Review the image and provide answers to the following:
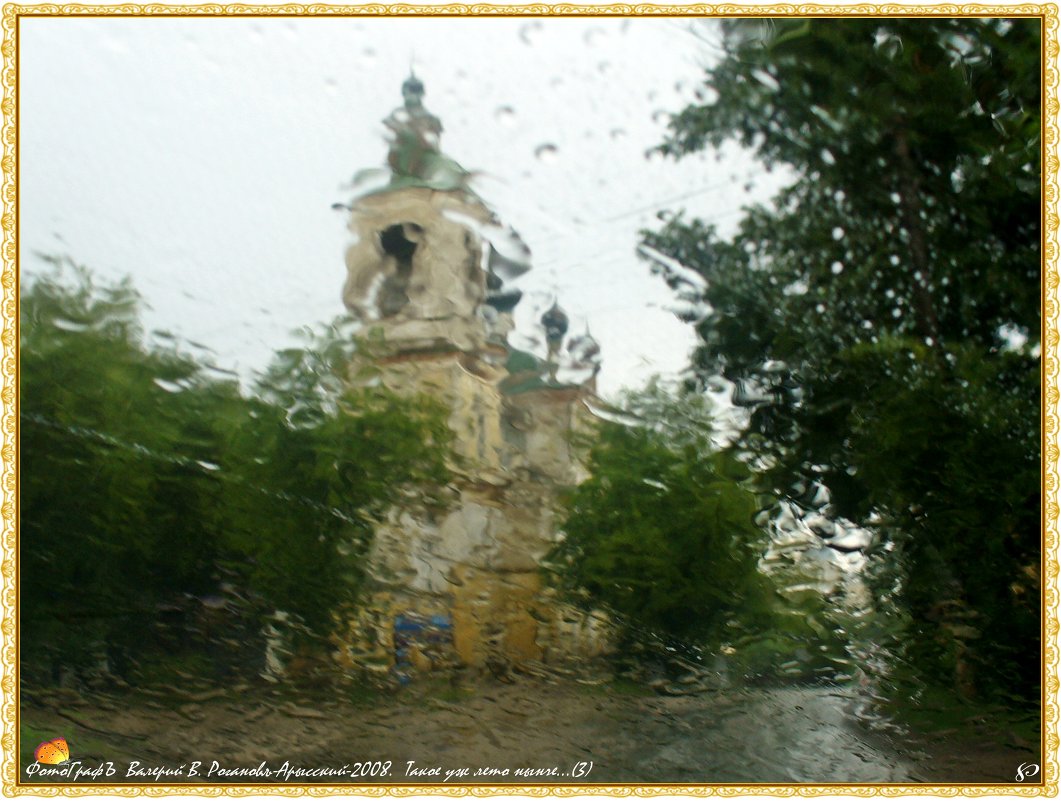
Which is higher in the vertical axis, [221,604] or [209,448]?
[209,448]

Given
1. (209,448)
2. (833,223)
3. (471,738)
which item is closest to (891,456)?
(833,223)

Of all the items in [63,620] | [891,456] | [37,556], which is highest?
[891,456]

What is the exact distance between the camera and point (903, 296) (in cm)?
172

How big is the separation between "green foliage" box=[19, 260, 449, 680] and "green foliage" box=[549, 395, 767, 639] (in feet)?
0.87

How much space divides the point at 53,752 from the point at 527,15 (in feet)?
4.70

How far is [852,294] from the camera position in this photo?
5.63ft

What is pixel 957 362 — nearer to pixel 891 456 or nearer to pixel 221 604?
pixel 891 456

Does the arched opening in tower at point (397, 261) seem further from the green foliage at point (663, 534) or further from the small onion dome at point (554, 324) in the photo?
the green foliage at point (663, 534)

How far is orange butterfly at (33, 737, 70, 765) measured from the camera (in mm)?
1688

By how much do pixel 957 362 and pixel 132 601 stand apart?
1407 millimetres

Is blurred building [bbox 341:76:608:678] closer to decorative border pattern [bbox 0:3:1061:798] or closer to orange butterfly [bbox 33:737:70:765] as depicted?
decorative border pattern [bbox 0:3:1061:798]
